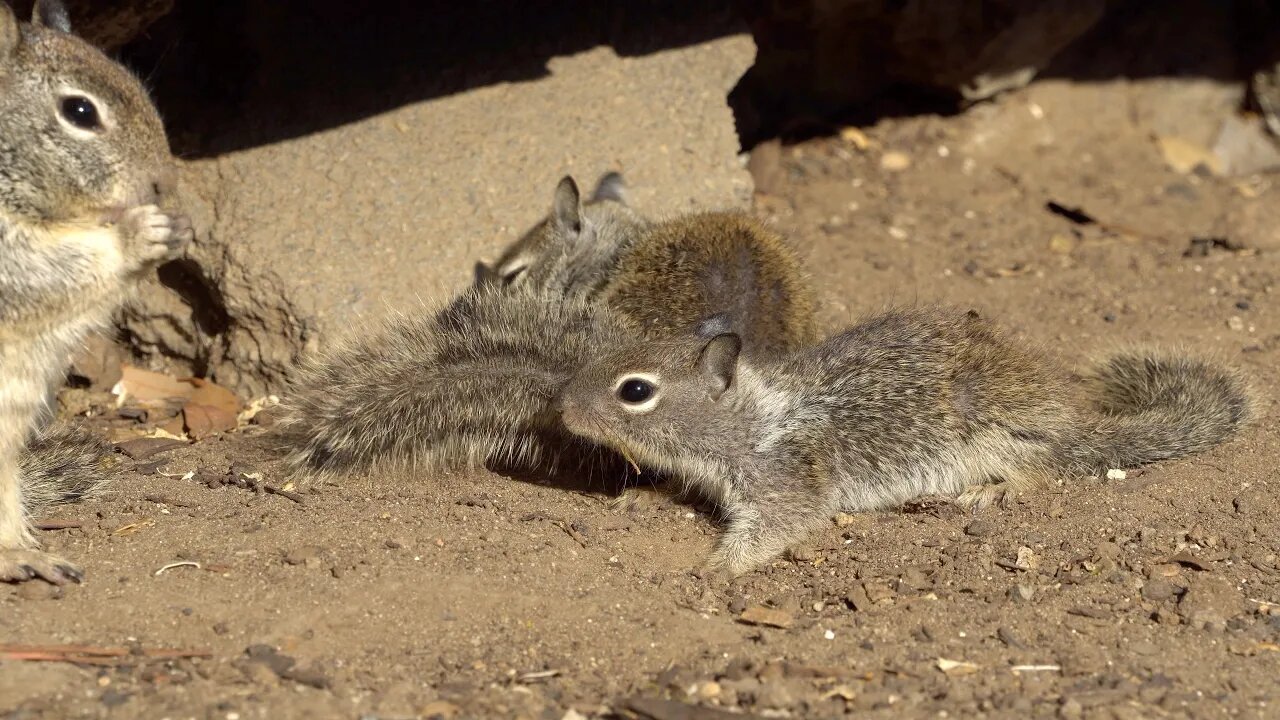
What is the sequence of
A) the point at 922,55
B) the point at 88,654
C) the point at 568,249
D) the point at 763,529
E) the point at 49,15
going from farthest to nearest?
1. the point at 922,55
2. the point at 568,249
3. the point at 763,529
4. the point at 49,15
5. the point at 88,654

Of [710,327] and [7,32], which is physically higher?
[7,32]

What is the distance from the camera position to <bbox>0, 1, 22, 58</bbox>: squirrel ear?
5.09m

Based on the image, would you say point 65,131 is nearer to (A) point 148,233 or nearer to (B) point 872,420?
(A) point 148,233

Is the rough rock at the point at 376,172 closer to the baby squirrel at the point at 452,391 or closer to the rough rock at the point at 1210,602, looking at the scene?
the baby squirrel at the point at 452,391

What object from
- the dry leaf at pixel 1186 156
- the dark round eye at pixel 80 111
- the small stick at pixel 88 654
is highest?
the dry leaf at pixel 1186 156

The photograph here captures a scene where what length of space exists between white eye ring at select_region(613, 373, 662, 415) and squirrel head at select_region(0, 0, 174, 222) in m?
2.14

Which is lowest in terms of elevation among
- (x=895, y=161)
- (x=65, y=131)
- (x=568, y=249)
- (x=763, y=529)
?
(x=763, y=529)

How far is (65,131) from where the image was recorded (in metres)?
5.19

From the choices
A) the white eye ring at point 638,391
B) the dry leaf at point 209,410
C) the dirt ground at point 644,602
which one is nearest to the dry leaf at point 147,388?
the dry leaf at point 209,410

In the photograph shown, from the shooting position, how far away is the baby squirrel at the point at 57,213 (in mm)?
5152

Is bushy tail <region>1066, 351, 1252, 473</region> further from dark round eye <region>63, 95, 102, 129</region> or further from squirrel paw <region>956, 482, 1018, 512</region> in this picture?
dark round eye <region>63, 95, 102, 129</region>

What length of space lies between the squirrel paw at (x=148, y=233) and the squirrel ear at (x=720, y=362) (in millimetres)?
2309

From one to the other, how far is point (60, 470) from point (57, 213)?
1273 millimetres

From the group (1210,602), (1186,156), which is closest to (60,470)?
(1210,602)
